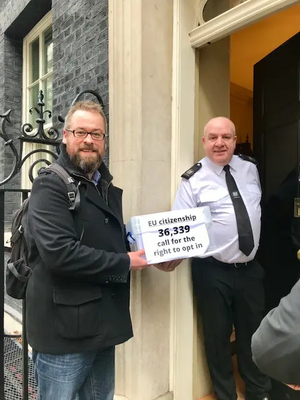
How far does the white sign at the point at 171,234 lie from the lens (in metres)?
1.73

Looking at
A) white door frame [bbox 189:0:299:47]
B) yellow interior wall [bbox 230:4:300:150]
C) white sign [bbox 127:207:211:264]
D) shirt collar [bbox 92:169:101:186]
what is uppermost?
yellow interior wall [bbox 230:4:300:150]

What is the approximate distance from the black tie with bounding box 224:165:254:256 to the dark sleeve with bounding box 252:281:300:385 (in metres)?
1.18

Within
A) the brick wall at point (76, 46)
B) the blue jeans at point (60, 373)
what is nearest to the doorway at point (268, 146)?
the brick wall at point (76, 46)

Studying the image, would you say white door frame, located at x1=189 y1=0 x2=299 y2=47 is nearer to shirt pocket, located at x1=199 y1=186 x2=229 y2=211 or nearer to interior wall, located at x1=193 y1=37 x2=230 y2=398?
interior wall, located at x1=193 y1=37 x2=230 y2=398

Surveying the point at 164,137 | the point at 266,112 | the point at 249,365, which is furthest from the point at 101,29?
the point at 249,365

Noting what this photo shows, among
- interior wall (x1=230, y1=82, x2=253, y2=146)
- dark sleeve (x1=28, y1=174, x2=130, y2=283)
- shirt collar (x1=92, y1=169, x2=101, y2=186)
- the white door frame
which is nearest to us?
dark sleeve (x1=28, y1=174, x2=130, y2=283)

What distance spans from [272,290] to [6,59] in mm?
4845

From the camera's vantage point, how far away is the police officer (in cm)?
216

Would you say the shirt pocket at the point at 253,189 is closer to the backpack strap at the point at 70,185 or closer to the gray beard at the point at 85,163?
the gray beard at the point at 85,163

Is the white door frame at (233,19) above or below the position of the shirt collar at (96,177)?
above

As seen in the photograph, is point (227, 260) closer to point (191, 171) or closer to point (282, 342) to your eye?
point (191, 171)

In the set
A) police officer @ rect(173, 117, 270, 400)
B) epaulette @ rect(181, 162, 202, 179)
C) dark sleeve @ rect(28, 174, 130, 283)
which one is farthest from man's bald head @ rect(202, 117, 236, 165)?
dark sleeve @ rect(28, 174, 130, 283)

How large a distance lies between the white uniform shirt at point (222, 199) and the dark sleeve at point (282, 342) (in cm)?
115

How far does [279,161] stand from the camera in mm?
2602
